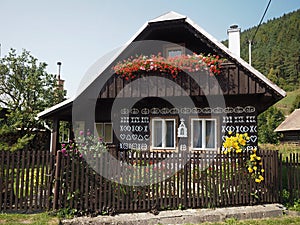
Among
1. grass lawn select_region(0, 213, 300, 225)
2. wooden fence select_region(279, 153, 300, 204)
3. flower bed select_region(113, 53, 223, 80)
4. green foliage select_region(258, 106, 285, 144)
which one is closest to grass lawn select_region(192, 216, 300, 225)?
grass lawn select_region(0, 213, 300, 225)

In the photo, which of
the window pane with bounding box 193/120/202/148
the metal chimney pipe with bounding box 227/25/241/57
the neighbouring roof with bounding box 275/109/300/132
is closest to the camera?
the window pane with bounding box 193/120/202/148

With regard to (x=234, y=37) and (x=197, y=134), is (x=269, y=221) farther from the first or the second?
(x=234, y=37)

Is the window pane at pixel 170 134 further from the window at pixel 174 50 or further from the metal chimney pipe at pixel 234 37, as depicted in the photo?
the metal chimney pipe at pixel 234 37

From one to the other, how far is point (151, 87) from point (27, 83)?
14589 millimetres

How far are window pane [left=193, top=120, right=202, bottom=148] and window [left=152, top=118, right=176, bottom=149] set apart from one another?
0.79 metres

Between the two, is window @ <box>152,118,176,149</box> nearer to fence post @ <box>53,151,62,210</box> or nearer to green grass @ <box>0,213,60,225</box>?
fence post @ <box>53,151,62,210</box>

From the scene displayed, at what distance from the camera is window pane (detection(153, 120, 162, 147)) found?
11094 mm

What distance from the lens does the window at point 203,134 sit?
10.5 m

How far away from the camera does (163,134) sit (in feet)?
36.2

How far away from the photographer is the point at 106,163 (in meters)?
6.77

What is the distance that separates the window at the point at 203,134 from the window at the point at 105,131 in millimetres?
3587

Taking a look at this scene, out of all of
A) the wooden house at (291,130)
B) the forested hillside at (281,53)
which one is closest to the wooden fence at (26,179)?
the wooden house at (291,130)

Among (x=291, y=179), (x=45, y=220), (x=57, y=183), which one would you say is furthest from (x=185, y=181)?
(x=45, y=220)

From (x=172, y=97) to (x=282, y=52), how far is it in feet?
268
